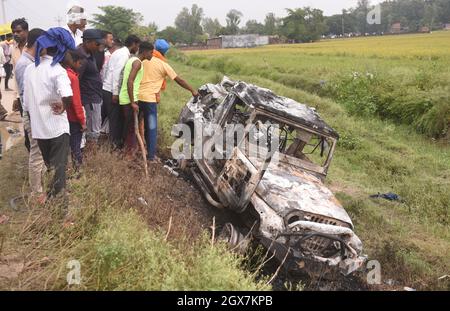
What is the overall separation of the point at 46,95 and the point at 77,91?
751 millimetres

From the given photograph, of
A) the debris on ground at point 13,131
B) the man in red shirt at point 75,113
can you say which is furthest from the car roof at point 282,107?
the debris on ground at point 13,131

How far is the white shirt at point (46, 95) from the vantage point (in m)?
5.01

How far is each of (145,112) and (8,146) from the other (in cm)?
270

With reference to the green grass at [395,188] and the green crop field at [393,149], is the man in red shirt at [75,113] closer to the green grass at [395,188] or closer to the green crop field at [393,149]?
the green crop field at [393,149]

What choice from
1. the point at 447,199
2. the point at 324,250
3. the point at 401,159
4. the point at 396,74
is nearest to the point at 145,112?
the point at 324,250

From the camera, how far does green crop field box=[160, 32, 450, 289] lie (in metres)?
6.62

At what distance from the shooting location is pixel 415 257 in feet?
21.0

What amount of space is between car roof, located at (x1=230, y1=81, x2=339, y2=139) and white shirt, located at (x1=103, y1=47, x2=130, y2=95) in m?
1.83

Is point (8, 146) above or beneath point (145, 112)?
beneath

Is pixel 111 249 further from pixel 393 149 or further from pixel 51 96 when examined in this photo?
pixel 393 149

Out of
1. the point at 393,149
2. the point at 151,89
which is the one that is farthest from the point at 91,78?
the point at 393,149

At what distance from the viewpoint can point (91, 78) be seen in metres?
7.01

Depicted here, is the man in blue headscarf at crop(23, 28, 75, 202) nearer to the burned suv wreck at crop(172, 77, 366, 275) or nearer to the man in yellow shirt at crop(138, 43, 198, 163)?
the burned suv wreck at crop(172, 77, 366, 275)
